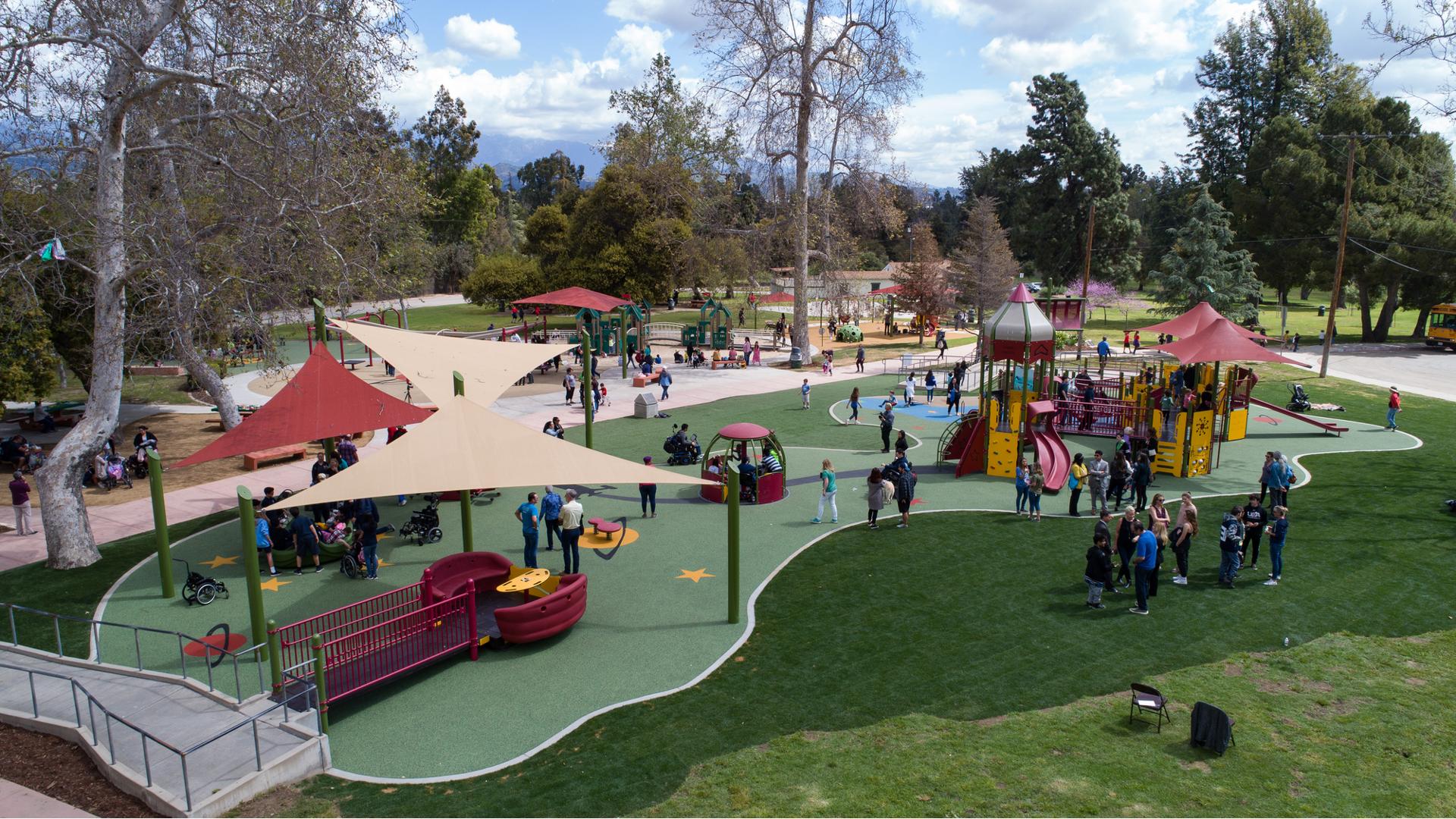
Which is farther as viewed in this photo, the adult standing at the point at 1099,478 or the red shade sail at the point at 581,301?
the red shade sail at the point at 581,301

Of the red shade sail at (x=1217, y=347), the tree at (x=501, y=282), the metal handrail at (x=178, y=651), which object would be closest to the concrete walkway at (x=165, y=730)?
the metal handrail at (x=178, y=651)

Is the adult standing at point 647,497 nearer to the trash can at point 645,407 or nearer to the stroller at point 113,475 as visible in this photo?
the trash can at point 645,407

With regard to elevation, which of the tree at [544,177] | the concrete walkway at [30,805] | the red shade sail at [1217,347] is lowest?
the concrete walkway at [30,805]

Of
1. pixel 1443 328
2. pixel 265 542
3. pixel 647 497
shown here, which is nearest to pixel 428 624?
pixel 265 542

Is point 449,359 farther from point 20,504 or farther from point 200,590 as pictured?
point 20,504

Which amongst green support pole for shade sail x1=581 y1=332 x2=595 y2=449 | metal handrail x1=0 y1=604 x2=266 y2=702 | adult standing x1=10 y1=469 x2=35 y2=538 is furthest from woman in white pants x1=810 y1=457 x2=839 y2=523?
adult standing x1=10 y1=469 x2=35 y2=538

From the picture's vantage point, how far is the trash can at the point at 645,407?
28.7m

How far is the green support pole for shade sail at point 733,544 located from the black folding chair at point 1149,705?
17.9 ft

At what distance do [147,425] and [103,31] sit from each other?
18660 mm

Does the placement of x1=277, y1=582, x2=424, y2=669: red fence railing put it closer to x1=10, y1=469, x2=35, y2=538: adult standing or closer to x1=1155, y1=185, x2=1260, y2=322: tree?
x1=10, y1=469, x2=35, y2=538: adult standing

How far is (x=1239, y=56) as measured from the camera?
72.4 metres

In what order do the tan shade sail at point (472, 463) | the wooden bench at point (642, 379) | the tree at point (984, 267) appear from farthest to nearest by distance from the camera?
1. the tree at point (984, 267)
2. the wooden bench at point (642, 379)
3. the tan shade sail at point (472, 463)

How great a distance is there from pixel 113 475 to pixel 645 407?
14.6 metres

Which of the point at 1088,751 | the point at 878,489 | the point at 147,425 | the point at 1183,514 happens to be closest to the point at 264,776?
the point at 1088,751
